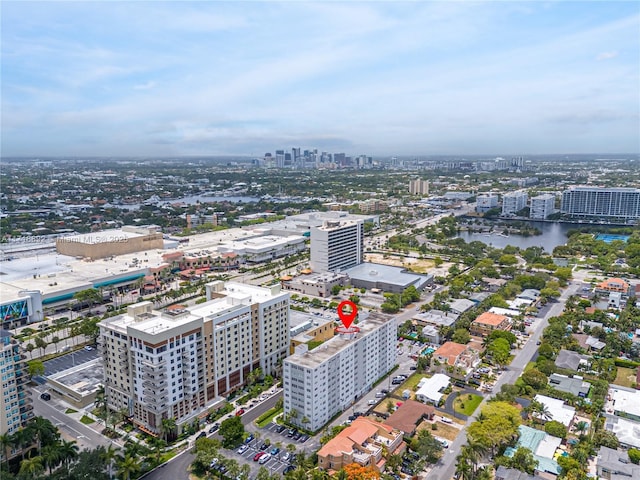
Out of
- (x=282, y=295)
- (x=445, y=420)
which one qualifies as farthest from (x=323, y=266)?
(x=445, y=420)

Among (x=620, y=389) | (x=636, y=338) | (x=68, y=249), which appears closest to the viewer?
(x=620, y=389)

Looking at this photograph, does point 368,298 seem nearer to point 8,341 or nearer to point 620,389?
point 620,389

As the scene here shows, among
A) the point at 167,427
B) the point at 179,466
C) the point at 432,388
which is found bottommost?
the point at 179,466

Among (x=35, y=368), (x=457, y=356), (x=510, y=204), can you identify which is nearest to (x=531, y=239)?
(x=510, y=204)

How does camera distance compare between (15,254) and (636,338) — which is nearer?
(636,338)

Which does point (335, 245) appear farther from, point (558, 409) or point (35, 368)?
point (35, 368)

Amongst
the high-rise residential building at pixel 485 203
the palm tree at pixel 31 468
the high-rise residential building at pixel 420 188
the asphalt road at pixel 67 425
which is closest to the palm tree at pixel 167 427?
the asphalt road at pixel 67 425

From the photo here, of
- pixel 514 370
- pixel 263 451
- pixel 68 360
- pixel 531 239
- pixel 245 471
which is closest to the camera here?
pixel 245 471
